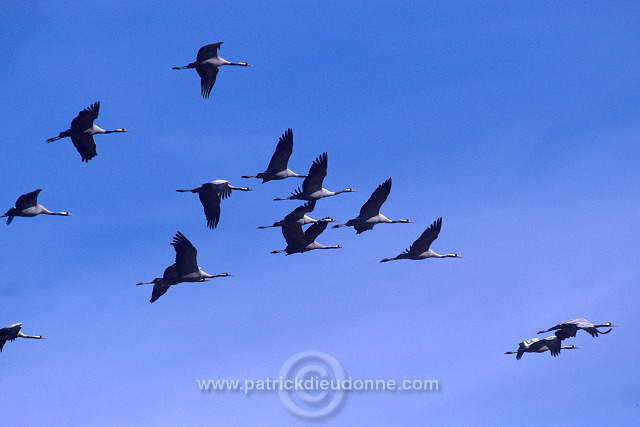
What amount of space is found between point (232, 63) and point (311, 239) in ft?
25.8

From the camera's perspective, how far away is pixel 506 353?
144ft

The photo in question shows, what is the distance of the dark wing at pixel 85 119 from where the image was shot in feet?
134

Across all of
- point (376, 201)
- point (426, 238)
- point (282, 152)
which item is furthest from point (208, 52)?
point (426, 238)

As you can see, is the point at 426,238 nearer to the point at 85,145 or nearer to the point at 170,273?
the point at 170,273

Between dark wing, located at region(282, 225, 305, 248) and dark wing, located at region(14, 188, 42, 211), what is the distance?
9.78m

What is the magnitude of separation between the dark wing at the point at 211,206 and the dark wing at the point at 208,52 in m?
5.24

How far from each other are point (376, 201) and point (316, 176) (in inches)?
99.9

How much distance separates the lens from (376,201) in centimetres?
4175

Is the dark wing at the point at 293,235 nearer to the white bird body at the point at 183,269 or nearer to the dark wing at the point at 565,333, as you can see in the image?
the white bird body at the point at 183,269

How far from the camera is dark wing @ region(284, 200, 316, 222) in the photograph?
1700 inches

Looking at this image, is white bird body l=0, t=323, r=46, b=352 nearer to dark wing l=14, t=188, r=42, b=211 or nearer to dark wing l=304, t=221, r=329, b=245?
dark wing l=14, t=188, r=42, b=211

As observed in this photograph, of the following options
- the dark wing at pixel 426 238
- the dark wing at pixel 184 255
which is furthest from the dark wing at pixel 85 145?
the dark wing at pixel 426 238

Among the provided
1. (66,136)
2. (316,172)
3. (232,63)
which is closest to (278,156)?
(316,172)

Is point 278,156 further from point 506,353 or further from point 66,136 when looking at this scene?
point 506,353
